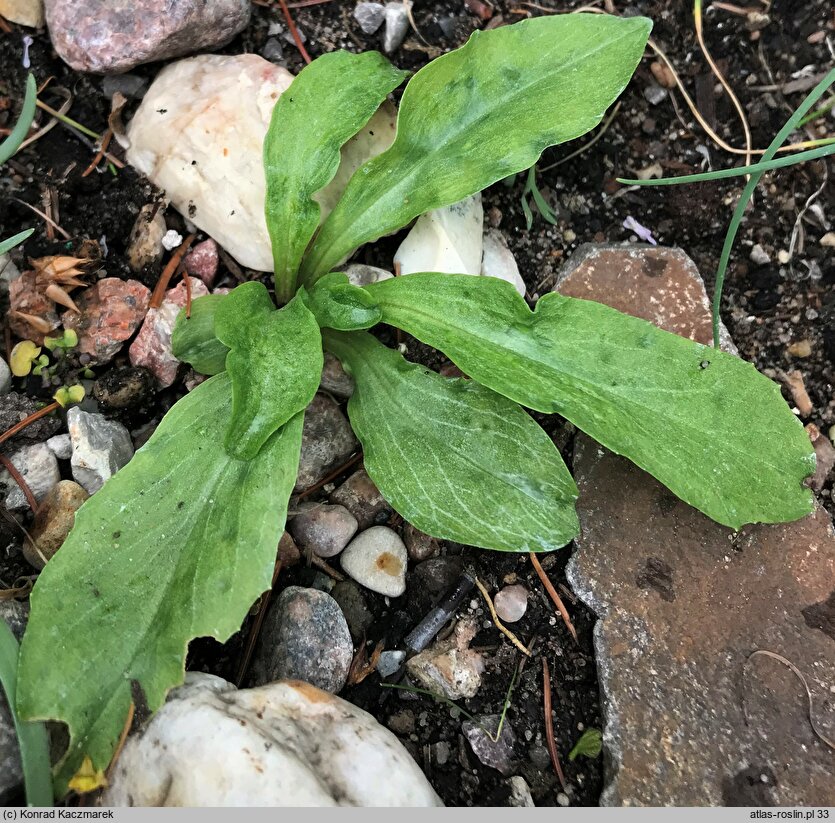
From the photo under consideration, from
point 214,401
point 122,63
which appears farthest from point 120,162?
point 214,401

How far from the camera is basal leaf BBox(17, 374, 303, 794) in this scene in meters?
1.46

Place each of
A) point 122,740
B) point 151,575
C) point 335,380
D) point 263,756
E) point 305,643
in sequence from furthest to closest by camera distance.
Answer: point 335,380, point 305,643, point 151,575, point 122,740, point 263,756

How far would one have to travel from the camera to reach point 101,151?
7.07ft

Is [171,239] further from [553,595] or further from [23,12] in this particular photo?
[553,595]

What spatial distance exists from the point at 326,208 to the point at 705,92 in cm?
127

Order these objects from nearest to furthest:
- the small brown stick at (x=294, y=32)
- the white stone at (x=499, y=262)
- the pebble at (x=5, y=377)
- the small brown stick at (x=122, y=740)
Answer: the small brown stick at (x=122, y=740), the pebble at (x=5, y=377), the white stone at (x=499, y=262), the small brown stick at (x=294, y=32)

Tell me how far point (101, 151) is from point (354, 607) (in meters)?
1.53

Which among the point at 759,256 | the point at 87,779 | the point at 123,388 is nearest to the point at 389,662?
the point at 87,779

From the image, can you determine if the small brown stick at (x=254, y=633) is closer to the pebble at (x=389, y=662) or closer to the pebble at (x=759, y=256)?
the pebble at (x=389, y=662)

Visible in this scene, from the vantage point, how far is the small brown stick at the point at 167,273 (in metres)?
2.03

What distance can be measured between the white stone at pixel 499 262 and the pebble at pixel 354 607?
0.97 metres

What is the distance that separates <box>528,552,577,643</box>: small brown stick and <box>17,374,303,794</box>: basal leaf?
69 cm

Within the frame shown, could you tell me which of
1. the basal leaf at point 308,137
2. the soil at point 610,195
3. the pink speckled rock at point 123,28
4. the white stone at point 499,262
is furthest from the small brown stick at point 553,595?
the pink speckled rock at point 123,28
